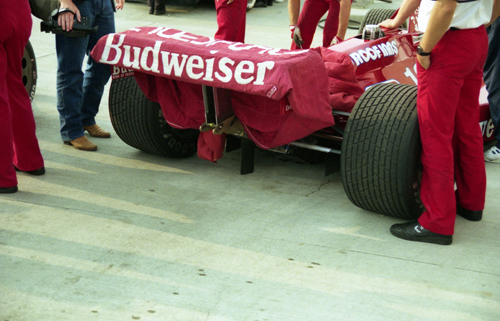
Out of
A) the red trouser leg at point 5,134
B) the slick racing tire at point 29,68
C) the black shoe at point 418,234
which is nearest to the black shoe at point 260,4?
the slick racing tire at point 29,68

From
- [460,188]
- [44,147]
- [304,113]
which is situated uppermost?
[304,113]

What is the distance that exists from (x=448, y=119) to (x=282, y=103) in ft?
3.06

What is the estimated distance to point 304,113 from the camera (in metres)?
3.22

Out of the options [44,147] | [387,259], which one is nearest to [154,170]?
[44,147]

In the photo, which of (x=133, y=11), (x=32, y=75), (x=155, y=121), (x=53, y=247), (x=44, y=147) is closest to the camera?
(x=53, y=247)

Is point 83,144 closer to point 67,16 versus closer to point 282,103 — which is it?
point 67,16

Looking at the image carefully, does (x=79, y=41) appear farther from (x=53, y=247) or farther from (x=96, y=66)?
(x=53, y=247)

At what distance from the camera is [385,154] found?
3359 millimetres

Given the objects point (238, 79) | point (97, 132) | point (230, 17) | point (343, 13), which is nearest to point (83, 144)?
point (97, 132)

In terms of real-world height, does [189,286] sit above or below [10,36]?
below

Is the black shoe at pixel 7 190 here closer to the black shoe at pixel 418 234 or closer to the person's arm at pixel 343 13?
the black shoe at pixel 418 234

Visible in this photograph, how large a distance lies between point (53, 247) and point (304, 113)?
1.56 metres

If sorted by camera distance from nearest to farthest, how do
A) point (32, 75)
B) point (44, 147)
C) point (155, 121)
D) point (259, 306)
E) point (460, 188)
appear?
point (259, 306), point (460, 188), point (155, 121), point (44, 147), point (32, 75)

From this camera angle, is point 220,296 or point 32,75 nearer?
point 220,296
